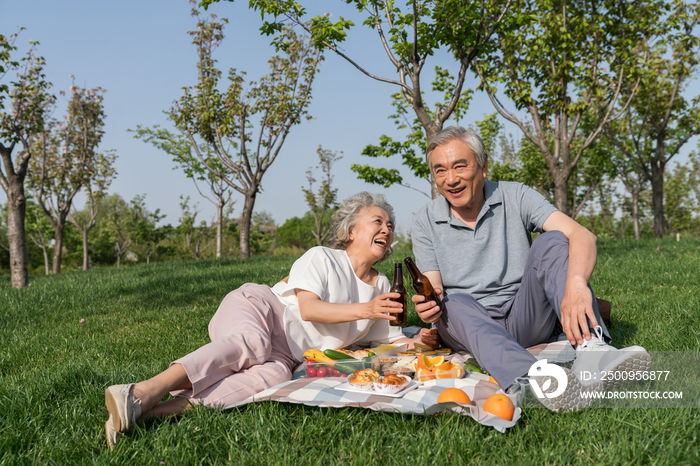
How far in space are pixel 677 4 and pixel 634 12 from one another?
4660 millimetres

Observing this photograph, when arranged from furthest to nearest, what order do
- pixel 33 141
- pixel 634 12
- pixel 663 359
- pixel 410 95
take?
pixel 33 141 < pixel 634 12 < pixel 410 95 < pixel 663 359

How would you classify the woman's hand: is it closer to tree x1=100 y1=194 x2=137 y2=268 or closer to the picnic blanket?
the picnic blanket

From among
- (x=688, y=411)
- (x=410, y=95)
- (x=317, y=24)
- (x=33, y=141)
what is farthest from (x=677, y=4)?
(x=33, y=141)

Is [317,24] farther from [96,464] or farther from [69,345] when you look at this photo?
[96,464]

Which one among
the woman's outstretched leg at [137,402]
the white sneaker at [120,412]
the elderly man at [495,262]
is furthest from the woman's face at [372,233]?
the white sneaker at [120,412]

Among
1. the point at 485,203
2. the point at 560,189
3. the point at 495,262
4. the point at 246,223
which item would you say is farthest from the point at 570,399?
the point at 246,223

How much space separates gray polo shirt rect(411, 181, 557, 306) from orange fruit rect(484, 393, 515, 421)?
4.63ft

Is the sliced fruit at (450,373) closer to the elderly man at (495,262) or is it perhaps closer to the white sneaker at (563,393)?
the elderly man at (495,262)

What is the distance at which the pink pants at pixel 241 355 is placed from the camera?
2.77 meters

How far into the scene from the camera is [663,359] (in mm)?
3189

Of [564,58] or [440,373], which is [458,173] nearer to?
[440,373]

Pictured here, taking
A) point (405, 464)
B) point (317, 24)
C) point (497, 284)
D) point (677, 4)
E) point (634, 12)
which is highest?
point (677, 4)

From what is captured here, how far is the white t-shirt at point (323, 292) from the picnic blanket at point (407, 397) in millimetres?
612

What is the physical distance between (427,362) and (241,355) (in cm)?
135
